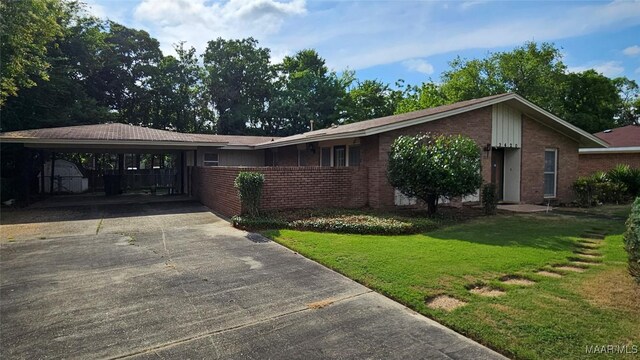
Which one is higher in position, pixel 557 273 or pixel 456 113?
pixel 456 113

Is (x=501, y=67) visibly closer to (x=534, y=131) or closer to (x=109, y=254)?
(x=534, y=131)

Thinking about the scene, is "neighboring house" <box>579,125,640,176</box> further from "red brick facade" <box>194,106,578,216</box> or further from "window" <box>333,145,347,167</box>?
"window" <box>333,145,347,167</box>

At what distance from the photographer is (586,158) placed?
1716 centimetres

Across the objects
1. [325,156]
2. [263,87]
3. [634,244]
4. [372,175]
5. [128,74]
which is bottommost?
[634,244]

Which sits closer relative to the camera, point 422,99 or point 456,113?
point 456,113

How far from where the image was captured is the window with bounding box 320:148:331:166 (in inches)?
566

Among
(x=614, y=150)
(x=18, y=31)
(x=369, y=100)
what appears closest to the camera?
(x=18, y=31)

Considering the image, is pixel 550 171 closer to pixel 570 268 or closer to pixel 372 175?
pixel 372 175

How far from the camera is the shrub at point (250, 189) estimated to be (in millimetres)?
9422

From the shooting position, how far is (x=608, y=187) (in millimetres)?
13852

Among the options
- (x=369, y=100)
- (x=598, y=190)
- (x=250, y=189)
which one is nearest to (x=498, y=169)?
(x=598, y=190)

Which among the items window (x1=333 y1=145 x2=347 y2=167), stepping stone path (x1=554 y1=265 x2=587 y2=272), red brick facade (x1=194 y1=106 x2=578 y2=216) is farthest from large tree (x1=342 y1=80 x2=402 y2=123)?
stepping stone path (x1=554 y1=265 x2=587 y2=272)

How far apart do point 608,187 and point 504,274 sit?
12.0 metres

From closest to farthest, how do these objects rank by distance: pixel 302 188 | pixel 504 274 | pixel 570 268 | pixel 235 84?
1. pixel 504 274
2. pixel 570 268
3. pixel 302 188
4. pixel 235 84
